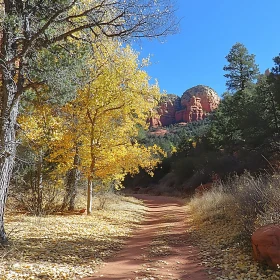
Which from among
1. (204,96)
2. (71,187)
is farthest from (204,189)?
(204,96)

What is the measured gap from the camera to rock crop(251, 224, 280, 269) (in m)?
4.48

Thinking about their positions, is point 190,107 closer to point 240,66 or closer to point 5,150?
point 240,66

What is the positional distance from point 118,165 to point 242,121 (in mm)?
14005

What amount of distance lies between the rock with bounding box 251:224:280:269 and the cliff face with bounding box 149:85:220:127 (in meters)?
105

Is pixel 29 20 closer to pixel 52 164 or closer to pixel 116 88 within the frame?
pixel 116 88

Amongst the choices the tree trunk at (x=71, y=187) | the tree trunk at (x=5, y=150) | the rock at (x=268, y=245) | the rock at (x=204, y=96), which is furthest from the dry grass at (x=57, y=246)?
the rock at (x=204, y=96)

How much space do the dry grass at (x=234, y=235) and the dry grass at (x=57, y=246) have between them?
229 centimetres

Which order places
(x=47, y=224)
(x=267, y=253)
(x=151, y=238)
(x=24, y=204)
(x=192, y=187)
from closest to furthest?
(x=267, y=253)
(x=151, y=238)
(x=47, y=224)
(x=24, y=204)
(x=192, y=187)

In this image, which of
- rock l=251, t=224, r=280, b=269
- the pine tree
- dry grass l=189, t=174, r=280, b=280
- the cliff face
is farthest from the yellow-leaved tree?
the cliff face

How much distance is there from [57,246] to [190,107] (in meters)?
111

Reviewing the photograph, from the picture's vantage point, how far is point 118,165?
11.8 m

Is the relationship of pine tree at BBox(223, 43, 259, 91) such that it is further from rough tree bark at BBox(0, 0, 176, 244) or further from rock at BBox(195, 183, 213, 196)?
rough tree bark at BBox(0, 0, 176, 244)

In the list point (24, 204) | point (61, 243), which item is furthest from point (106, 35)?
point (24, 204)

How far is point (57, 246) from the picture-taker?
665 cm
